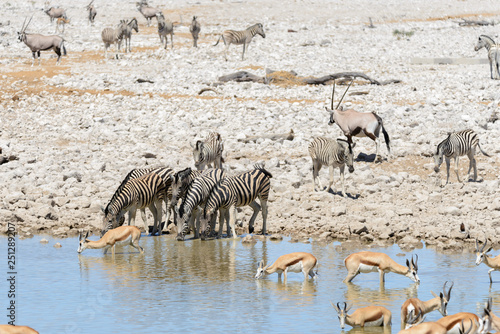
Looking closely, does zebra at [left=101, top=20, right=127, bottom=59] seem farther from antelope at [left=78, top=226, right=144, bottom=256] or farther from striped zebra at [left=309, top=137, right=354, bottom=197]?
antelope at [left=78, top=226, right=144, bottom=256]

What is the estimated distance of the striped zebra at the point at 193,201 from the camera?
12891 mm

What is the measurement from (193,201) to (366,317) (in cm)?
522

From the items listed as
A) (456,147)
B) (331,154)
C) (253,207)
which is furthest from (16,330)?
(456,147)

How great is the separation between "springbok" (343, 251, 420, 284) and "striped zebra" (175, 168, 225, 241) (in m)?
3.51

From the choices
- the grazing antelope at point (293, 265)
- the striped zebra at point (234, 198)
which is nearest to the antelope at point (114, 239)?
the striped zebra at point (234, 198)

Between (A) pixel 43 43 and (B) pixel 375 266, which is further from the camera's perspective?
(A) pixel 43 43

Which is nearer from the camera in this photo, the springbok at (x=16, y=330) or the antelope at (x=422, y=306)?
the springbok at (x=16, y=330)

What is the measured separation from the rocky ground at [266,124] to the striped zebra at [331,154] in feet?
1.63

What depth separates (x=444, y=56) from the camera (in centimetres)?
3338

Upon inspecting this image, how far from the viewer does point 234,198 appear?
13.0 meters

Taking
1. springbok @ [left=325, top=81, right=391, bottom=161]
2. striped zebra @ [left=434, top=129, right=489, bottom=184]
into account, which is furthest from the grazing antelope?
springbok @ [left=325, top=81, right=391, bottom=161]

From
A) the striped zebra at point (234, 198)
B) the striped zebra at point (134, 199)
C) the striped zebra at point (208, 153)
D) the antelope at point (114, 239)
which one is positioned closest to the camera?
the antelope at point (114, 239)

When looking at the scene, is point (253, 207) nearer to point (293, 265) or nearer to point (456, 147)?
point (293, 265)

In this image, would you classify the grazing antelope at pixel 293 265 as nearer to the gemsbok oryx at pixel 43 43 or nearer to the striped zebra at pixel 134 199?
the striped zebra at pixel 134 199
